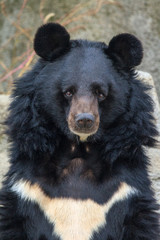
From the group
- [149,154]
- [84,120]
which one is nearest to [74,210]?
[84,120]

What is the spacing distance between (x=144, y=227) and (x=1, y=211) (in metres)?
0.84

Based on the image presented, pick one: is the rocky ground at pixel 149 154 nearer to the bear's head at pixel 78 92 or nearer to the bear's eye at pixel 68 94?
the bear's head at pixel 78 92

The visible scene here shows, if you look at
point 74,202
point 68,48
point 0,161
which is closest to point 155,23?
point 0,161

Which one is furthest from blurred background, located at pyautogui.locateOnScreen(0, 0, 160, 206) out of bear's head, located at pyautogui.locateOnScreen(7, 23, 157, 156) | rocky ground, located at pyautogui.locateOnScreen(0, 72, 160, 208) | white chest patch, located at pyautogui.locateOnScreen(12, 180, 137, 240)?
white chest patch, located at pyautogui.locateOnScreen(12, 180, 137, 240)

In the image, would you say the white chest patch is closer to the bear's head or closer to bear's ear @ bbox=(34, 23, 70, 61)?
the bear's head

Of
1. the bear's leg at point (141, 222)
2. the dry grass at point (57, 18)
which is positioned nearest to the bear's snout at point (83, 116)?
the bear's leg at point (141, 222)

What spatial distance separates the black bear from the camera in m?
3.18

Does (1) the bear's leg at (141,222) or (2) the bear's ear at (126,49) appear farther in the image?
(2) the bear's ear at (126,49)

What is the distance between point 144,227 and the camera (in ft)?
10.3

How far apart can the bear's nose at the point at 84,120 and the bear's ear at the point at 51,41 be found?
0.48 metres

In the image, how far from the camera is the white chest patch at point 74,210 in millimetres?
3182

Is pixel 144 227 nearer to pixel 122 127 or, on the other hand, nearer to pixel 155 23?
pixel 122 127

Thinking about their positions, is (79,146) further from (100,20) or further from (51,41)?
(100,20)

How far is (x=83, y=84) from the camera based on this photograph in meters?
3.17
